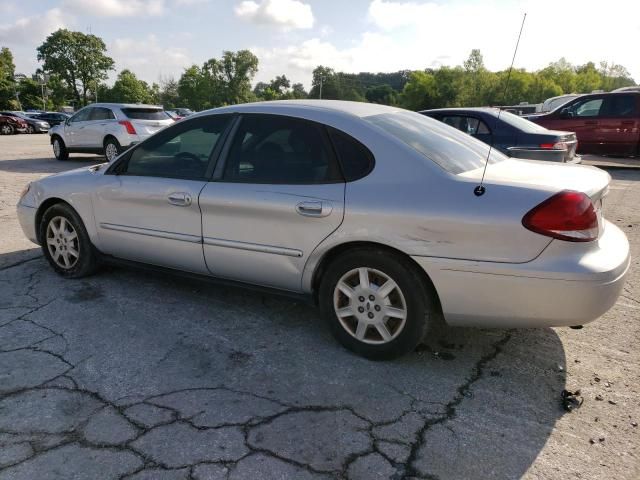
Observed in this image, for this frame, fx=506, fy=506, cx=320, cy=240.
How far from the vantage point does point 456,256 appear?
9.00 feet

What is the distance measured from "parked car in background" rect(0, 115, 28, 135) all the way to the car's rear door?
32574 mm

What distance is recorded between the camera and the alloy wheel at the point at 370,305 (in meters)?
2.97

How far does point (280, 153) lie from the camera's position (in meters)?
3.37

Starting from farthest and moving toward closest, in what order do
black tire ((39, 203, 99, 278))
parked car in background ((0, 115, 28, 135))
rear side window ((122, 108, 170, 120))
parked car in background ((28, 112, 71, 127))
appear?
parked car in background ((28, 112, 71, 127)) < parked car in background ((0, 115, 28, 135)) < rear side window ((122, 108, 170, 120)) < black tire ((39, 203, 99, 278))

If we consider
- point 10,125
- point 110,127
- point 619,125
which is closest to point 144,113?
point 110,127

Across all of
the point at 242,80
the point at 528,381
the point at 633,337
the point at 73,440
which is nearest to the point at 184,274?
the point at 73,440

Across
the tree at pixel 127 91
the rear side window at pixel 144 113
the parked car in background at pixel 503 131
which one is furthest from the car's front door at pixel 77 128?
the tree at pixel 127 91

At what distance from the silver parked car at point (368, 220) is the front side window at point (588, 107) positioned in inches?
429

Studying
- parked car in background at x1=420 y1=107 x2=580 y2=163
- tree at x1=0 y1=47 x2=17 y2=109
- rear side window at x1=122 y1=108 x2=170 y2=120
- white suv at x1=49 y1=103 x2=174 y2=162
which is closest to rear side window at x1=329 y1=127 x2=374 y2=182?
parked car in background at x1=420 y1=107 x2=580 y2=163

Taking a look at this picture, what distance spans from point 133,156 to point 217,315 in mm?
1467

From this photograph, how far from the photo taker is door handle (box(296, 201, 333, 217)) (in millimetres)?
3062

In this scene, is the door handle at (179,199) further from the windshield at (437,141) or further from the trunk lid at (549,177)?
the trunk lid at (549,177)

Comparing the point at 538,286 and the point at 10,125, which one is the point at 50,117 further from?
the point at 538,286

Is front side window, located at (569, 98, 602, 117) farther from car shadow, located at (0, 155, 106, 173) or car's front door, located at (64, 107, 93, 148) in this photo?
car shadow, located at (0, 155, 106, 173)
